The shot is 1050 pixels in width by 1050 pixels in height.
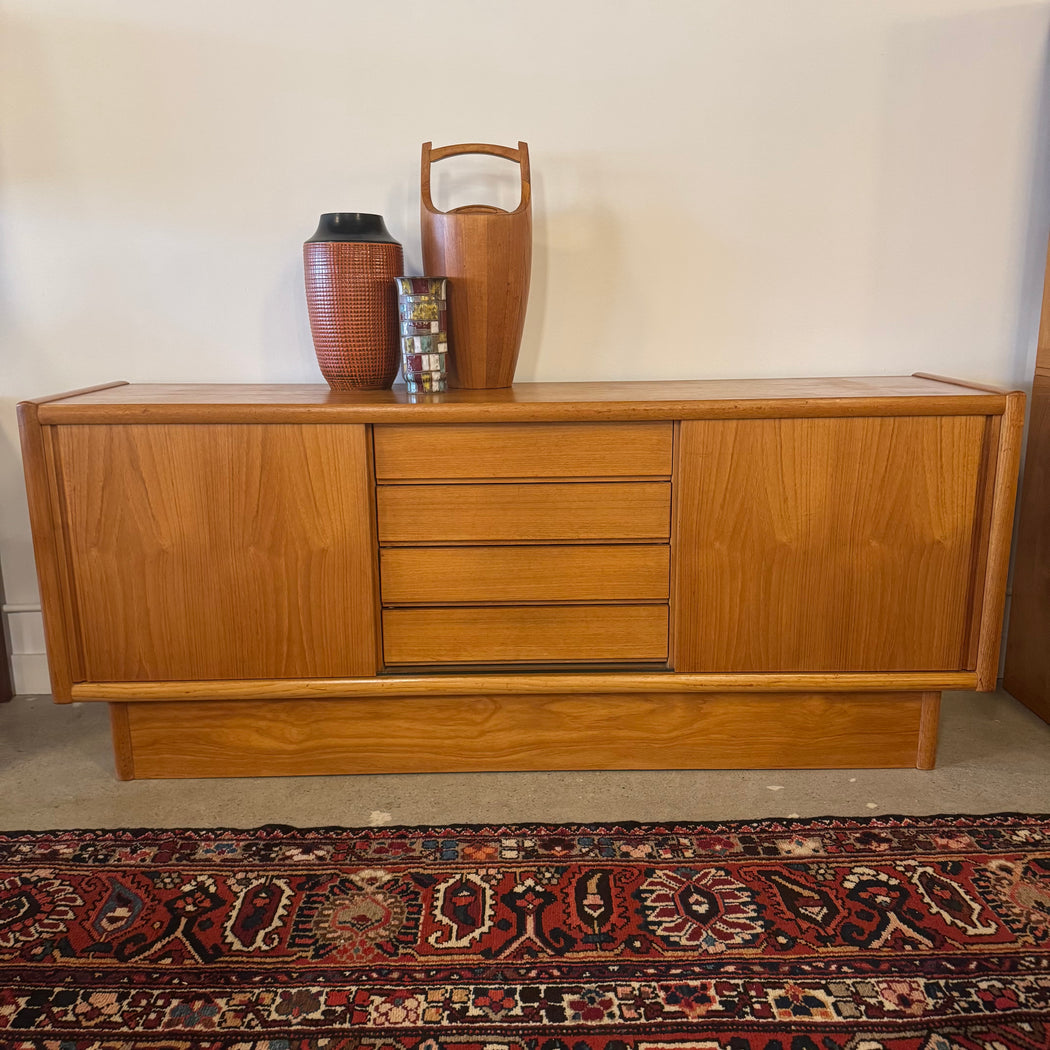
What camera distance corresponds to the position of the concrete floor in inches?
62.2

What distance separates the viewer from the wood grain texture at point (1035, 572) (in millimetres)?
1898

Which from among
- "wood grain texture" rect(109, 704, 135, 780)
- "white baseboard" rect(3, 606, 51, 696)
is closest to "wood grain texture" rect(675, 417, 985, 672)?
"wood grain texture" rect(109, 704, 135, 780)

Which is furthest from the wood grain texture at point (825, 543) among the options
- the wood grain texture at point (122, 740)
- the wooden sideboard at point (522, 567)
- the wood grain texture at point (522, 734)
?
the wood grain texture at point (122, 740)

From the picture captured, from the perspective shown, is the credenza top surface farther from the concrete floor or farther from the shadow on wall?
the concrete floor

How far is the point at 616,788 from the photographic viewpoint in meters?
1.67

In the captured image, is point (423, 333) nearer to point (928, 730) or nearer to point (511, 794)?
point (511, 794)

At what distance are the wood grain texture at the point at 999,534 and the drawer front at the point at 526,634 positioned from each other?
23.0 inches

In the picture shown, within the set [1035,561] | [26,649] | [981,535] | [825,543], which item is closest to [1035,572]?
[1035,561]

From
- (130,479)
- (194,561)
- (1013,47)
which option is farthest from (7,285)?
(1013,47)

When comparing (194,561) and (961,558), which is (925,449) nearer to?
(961,558)

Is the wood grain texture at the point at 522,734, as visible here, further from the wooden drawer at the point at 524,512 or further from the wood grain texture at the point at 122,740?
the wooden drawer at the point at 524,512

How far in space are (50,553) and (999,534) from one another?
67.0 inches

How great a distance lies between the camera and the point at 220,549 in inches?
63.0

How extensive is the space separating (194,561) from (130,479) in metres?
0.18
